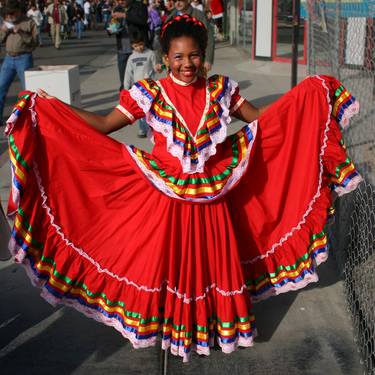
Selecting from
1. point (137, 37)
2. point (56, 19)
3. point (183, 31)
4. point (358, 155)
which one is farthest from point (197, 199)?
point (56, 19)

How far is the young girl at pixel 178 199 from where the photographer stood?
3402 mm

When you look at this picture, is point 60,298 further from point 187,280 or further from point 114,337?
point 187,280

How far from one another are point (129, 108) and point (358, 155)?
2.16m

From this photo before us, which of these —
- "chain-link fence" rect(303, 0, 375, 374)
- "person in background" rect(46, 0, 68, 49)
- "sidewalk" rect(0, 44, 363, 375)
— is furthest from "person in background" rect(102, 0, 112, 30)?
"sidewalk" rect(0, 44, 363, 375)

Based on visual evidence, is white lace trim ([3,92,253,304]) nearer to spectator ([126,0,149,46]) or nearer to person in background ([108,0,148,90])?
person in background ([108,0,148,90])

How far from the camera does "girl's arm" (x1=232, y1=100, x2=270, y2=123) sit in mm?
3672

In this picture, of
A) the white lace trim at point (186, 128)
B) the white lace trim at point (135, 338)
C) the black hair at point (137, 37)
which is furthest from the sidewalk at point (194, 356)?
the black hair at point (137, 37)

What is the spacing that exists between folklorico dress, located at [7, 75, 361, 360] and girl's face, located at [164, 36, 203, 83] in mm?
90

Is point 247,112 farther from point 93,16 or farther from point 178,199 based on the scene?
point 93,16

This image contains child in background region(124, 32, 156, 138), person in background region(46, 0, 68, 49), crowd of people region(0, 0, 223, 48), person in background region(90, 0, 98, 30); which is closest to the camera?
child in background region(124, 32, 156, 138)

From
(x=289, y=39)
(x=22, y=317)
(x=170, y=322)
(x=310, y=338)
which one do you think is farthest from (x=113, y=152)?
(x=289, y=39)

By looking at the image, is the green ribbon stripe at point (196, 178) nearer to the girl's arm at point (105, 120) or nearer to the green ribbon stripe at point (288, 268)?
the girl's arm at point (105, 120)

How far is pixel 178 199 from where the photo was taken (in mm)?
3338

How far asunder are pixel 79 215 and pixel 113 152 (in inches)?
15.5
